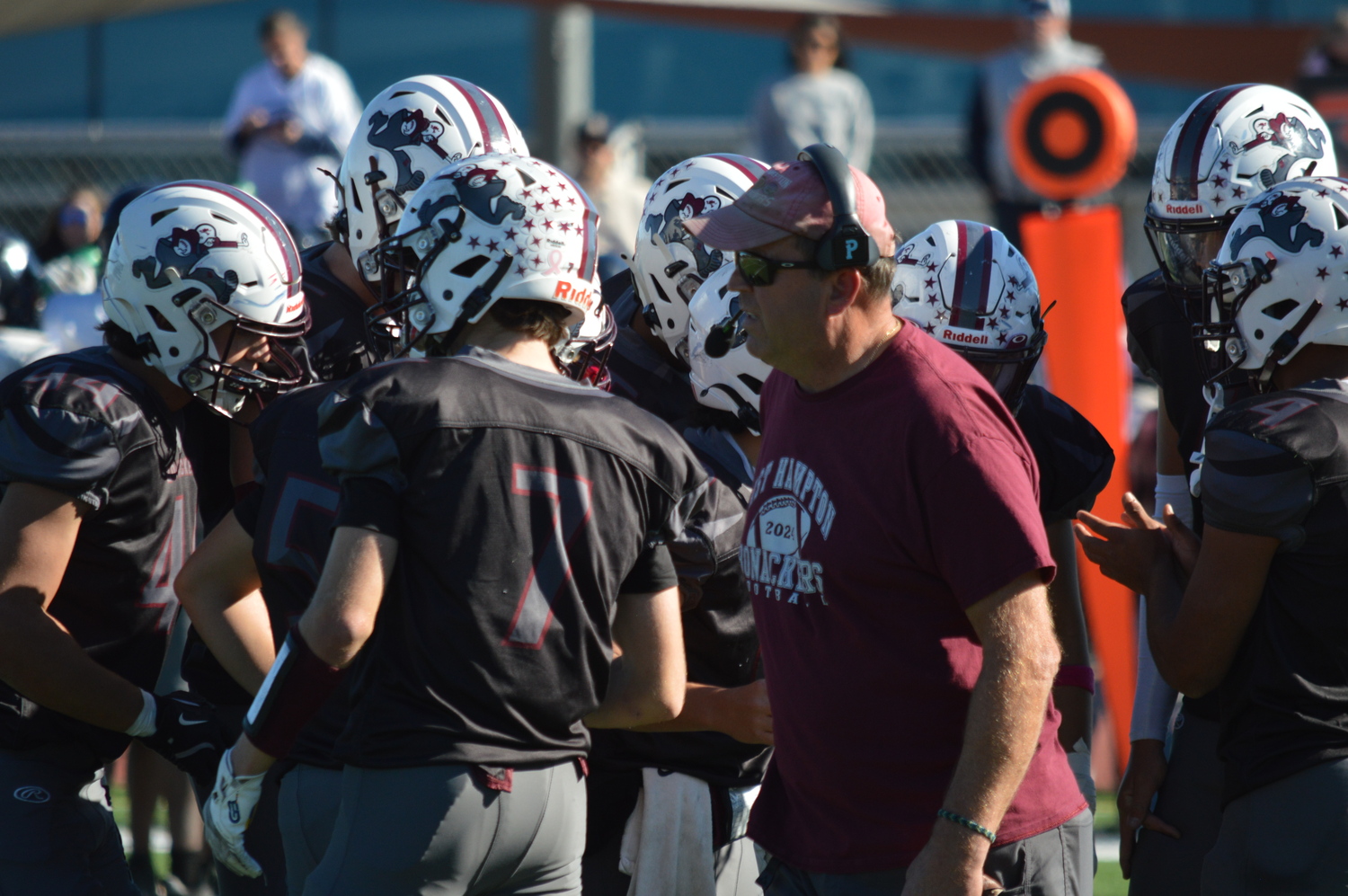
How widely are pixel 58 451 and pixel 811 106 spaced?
7.39m

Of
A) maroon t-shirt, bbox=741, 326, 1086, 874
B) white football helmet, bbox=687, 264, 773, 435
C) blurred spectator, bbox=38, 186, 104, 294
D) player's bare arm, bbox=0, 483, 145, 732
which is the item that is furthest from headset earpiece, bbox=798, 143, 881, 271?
blurred spectator, bbox=38, 186, 104, 294

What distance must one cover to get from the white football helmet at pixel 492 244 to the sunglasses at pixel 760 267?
0.99ft

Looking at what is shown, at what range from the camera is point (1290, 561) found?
2.94m

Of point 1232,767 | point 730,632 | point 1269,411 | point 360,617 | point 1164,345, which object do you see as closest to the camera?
point 360,617

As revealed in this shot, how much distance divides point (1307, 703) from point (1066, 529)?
78 centimetres

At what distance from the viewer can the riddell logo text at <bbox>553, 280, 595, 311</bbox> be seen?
2.75m

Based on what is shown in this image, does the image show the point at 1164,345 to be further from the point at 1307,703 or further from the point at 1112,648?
the point at 1112,648

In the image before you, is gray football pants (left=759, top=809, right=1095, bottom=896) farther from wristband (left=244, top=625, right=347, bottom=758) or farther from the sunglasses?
the sunglasses

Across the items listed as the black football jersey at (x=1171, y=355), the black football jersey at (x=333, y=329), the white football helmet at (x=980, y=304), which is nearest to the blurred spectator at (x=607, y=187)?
the black football jersey at (x=333, y=329)

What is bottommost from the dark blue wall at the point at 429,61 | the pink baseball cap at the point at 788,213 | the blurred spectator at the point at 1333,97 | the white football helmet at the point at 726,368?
the white football helmet at the point at 726,368

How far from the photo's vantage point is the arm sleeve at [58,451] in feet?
10.2

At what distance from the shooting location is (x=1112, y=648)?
696cm

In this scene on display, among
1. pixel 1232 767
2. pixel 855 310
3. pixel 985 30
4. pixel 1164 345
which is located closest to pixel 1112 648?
pixel 1164 345

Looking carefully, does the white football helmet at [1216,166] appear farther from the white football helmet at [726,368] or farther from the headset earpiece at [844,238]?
the headset earpiece at [844,238]
